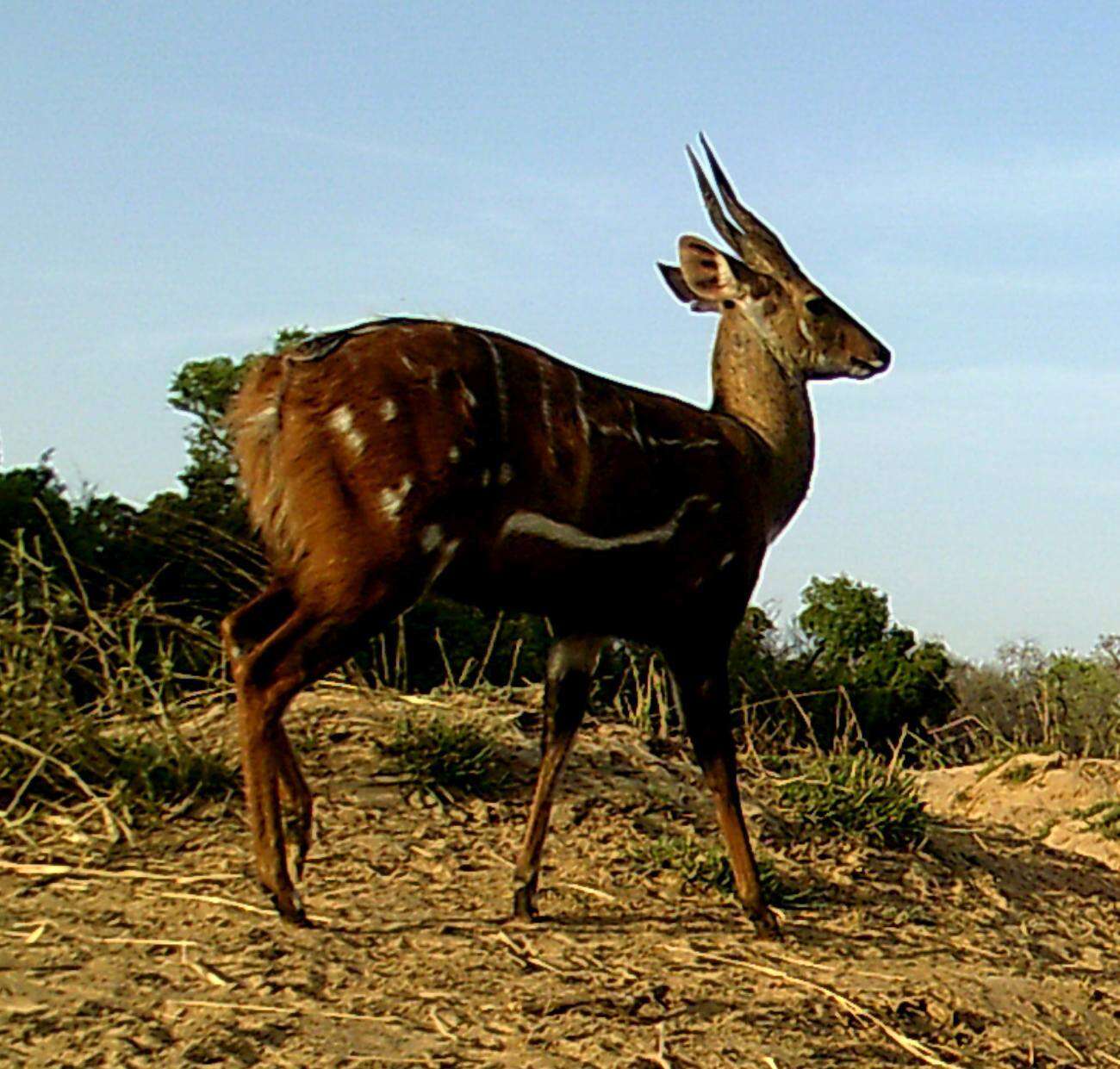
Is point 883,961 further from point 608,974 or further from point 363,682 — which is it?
point 363,682

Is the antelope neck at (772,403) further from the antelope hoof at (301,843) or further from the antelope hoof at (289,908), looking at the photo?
the antelope hoof at (289,908)

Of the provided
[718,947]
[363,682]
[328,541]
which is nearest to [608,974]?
[718,947]

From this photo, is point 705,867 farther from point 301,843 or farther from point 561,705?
point 301,843

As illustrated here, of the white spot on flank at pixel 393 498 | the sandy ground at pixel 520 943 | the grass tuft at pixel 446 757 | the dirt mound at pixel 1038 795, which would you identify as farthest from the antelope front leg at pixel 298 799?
the dirt mound at pixel 1038 795

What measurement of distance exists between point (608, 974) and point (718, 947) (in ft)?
1.92

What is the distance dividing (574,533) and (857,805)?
252 centimetres

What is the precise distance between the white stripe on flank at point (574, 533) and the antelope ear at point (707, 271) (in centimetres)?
138

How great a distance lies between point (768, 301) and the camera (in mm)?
6824

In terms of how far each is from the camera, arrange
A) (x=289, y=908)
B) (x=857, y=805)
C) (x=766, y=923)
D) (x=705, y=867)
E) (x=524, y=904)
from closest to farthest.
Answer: (x=289, y=908)
(x=524, y=904)
(x=766, y=923)
(x=705, y=867)
(x=857, y=805)

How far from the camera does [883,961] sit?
19.0 ft

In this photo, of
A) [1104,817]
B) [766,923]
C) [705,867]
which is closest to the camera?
[766,923]

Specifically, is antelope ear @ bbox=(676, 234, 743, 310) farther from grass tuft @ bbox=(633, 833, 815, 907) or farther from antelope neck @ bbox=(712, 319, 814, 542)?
grass tuft @ bbox=(633, 833, 815, 907)

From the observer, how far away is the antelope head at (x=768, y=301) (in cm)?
682

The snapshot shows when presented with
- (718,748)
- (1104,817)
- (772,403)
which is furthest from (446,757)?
(1104,817)
